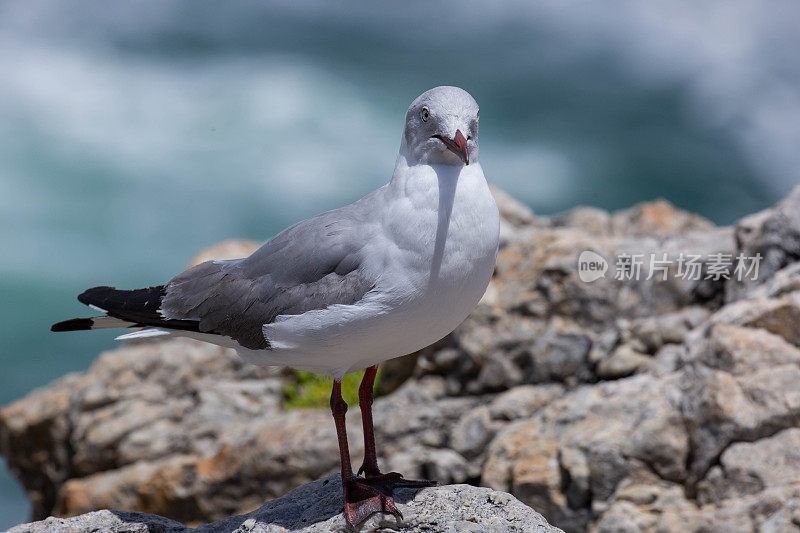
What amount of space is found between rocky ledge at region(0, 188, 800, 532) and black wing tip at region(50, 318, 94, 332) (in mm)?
4146

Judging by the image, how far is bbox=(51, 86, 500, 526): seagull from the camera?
4.50 meters

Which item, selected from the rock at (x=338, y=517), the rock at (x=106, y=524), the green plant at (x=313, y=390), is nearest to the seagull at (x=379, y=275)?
the rock at (x=338, y=517)

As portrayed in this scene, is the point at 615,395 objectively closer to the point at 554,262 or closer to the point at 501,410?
the point at 501,410

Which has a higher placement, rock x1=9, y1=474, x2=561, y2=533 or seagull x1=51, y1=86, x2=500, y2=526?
seagull x1=51, y1=86, x2=500, y2=526

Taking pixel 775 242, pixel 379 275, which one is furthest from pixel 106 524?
pixel 775 242

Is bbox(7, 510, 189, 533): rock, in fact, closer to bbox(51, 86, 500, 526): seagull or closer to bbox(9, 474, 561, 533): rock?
bbox(9, 474, 561, 533): rock

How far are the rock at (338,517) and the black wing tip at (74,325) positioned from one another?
3.85ft

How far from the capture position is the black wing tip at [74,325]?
5496 mm

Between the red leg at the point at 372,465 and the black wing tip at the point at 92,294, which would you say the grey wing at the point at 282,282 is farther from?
the red leg at the point at 372,465

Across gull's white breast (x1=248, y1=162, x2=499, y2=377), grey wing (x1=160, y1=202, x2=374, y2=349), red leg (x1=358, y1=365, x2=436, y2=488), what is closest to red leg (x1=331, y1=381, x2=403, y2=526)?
red leg (x1=358, y1=365, x2=436, y2=488)

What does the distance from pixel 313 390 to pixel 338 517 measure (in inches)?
252

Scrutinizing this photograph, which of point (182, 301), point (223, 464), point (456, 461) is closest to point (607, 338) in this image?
point (456, 461)

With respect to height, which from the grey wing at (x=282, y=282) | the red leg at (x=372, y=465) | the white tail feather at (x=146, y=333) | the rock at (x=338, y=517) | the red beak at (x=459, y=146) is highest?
the red beak at (x=459, y=146)

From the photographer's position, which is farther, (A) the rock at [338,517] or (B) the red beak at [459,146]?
(A) the rock at [338,517]
